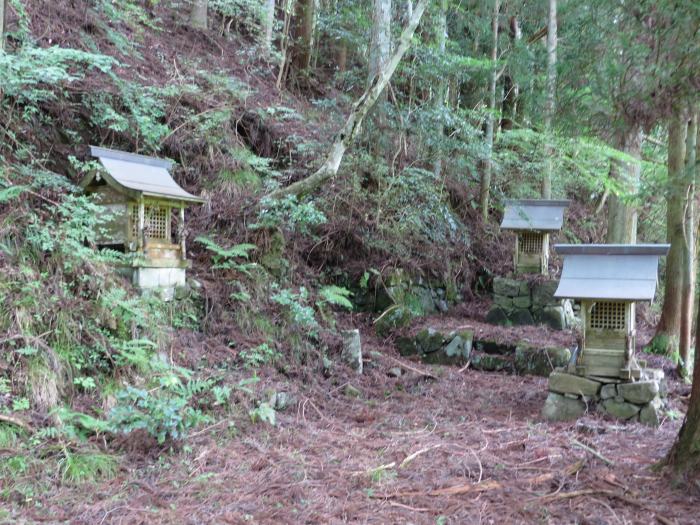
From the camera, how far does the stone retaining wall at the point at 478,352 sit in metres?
8.64

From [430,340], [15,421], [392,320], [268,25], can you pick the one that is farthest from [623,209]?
[15,421]

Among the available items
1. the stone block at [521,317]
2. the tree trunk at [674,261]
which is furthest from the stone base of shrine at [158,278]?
the tree trunk at [674,261]

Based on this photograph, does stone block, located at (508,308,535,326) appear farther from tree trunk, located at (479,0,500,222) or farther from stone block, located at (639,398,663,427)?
stone block, located at (639,398,663,427)

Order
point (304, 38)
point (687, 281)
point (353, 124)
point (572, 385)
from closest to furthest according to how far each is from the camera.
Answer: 1. point (572, 385)
2. point (687, 281)
3. point (353, 124)
4. point (304, 38)

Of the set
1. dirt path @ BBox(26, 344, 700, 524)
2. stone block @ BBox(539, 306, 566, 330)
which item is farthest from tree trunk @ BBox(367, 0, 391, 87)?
dirt path @ BBox(26, 344, 700, 524)

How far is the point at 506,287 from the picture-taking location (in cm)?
1082

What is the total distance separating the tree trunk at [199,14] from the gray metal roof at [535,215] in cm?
969

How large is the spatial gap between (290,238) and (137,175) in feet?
10.9

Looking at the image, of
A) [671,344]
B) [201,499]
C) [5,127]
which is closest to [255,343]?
[201,499]

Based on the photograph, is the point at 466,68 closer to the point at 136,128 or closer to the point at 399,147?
the point at 399,147

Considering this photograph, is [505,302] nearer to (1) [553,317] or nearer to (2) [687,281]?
(1) [553,317]

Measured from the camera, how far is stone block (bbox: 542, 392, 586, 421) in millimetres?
6414

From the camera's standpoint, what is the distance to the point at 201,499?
3932 millimetres

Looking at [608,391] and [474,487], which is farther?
[608,391]
